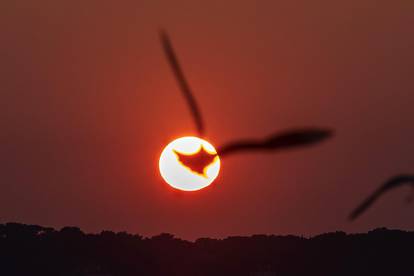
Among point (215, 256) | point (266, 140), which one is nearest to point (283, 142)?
point (266, 140)

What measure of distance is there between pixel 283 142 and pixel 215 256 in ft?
90.1

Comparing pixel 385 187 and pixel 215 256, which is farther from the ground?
pixel 215 256

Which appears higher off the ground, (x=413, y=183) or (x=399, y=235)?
(x=399, y=235)

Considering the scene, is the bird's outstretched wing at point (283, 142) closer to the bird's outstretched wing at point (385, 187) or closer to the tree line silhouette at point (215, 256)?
the bird's outstretched wing at point (385, 187)

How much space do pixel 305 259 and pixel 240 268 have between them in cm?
261

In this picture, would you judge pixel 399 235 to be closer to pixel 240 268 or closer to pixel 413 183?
pixel 240 268

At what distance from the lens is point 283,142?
5387mm

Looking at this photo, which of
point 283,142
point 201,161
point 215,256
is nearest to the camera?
point 283,142

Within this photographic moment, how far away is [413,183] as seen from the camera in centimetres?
574

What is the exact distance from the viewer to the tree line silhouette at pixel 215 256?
33031 millimetres

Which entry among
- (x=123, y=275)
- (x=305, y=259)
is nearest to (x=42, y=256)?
(x=123, y=275)

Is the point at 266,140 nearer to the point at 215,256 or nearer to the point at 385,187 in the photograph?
the point at 385,187

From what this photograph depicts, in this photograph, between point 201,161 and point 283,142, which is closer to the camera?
point 283,142

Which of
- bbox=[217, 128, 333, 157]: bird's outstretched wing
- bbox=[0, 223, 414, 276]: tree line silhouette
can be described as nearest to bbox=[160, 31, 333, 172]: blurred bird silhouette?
bbox=[217, 128, 333, 157]: bird's outstretched wing
